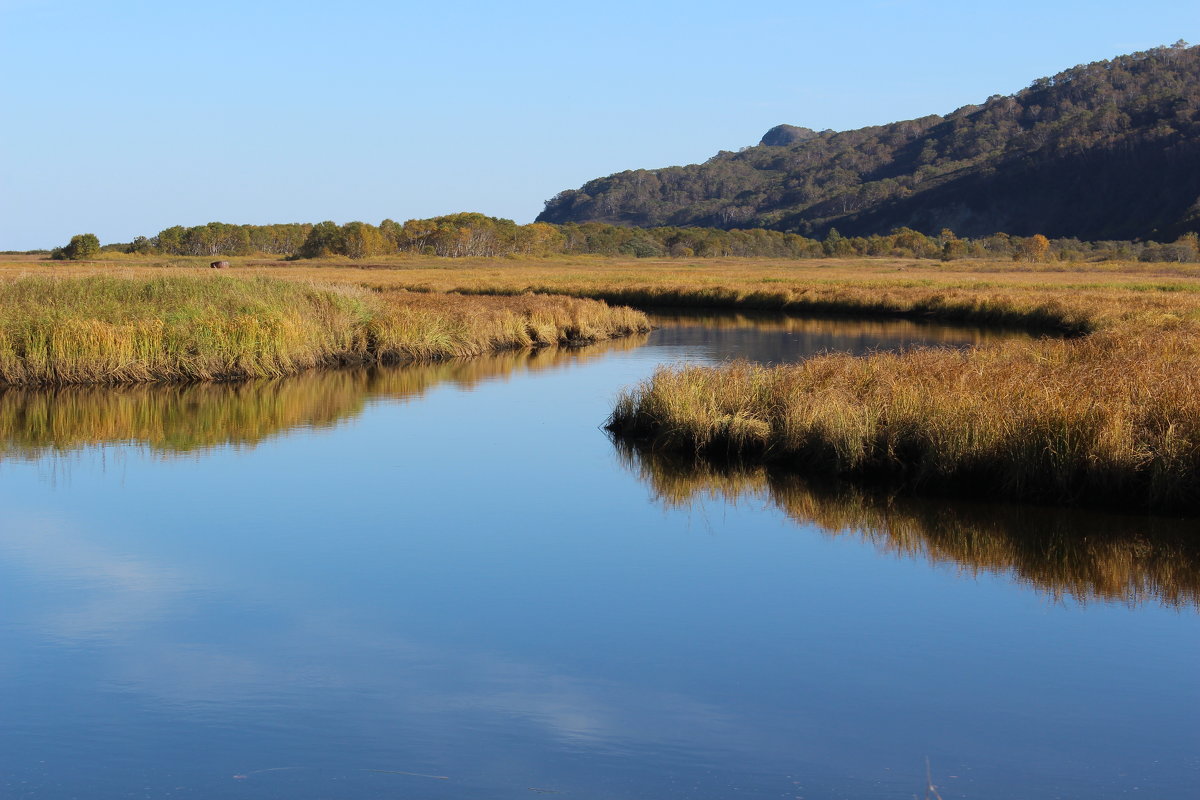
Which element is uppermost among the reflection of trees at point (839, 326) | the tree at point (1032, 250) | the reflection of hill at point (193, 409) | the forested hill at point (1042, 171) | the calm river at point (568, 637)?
the forested hill at point (1042, 171)

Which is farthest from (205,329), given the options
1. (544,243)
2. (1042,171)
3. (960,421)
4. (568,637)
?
(1042,171)

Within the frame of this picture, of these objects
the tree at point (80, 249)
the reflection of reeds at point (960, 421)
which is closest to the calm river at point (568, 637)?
the reflection of reeds at point (960, 421)

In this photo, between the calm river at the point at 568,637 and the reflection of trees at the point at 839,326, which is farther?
the reflection of trees at the point at 839,326

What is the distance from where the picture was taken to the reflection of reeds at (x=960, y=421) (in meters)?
10.8

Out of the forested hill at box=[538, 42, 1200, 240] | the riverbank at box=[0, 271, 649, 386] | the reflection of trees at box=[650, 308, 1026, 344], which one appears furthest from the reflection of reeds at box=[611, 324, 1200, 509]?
the forested hill at box=[538, 42, 1200, 240]

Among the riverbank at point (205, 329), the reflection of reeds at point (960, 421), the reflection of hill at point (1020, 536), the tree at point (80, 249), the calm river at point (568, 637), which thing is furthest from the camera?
the tree at point (80, 249)

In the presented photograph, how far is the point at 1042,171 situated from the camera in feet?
446

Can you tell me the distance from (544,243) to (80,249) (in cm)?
5242

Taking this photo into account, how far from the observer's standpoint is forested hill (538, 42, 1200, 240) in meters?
123

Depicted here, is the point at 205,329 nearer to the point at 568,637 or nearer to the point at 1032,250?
the point at 568,637

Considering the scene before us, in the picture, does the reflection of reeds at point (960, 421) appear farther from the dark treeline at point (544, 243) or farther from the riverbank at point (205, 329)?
the dark treeline at point (544, 243)

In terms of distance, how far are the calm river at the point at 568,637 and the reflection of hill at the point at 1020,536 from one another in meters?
0.04

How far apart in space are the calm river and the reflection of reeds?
19.0 inches

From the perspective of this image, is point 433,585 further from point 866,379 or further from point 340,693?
point 866,379
